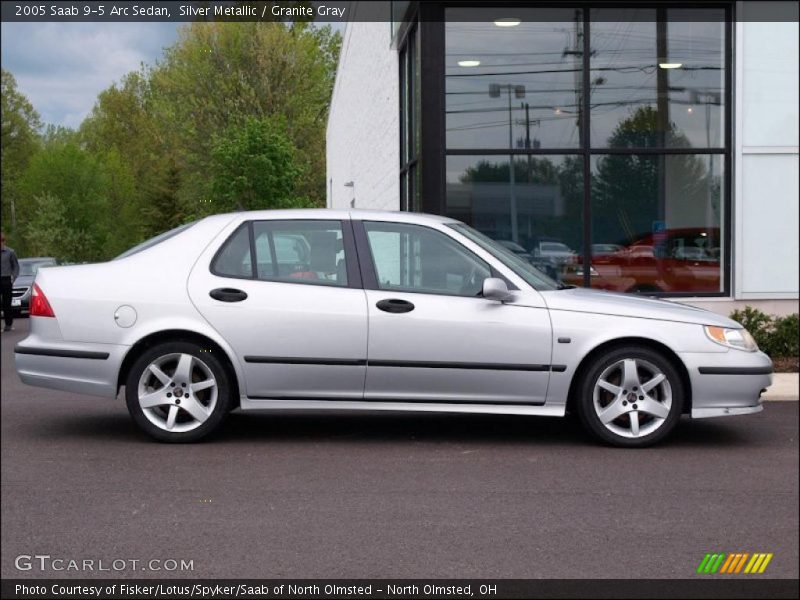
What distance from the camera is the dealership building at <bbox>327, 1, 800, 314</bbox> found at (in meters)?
2.61

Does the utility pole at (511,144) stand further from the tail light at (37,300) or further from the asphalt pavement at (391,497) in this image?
the tail light at (37,300)

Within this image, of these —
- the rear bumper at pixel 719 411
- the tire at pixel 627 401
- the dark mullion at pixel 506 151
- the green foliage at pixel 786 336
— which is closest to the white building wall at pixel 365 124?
the dark mullion at pixel 506 151

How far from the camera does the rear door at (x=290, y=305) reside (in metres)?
3.54

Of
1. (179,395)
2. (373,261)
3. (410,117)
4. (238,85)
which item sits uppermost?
(410,117)

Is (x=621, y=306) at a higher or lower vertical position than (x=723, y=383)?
higher

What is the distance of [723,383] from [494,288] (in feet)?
4.06

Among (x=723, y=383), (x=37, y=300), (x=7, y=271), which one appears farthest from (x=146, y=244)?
(x=723, y=383)

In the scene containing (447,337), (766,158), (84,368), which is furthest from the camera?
(447,337)

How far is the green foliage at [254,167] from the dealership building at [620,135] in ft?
0.80

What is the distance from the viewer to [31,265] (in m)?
1.76

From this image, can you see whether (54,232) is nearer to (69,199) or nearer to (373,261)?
(69,199)

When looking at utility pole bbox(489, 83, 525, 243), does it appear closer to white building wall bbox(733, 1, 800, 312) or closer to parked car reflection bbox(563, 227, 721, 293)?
parked car reflection bbox(563, 227, 721, 293)

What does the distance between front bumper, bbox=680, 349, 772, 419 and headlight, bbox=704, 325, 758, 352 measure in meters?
0.05

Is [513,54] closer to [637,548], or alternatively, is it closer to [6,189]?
[637,548]
